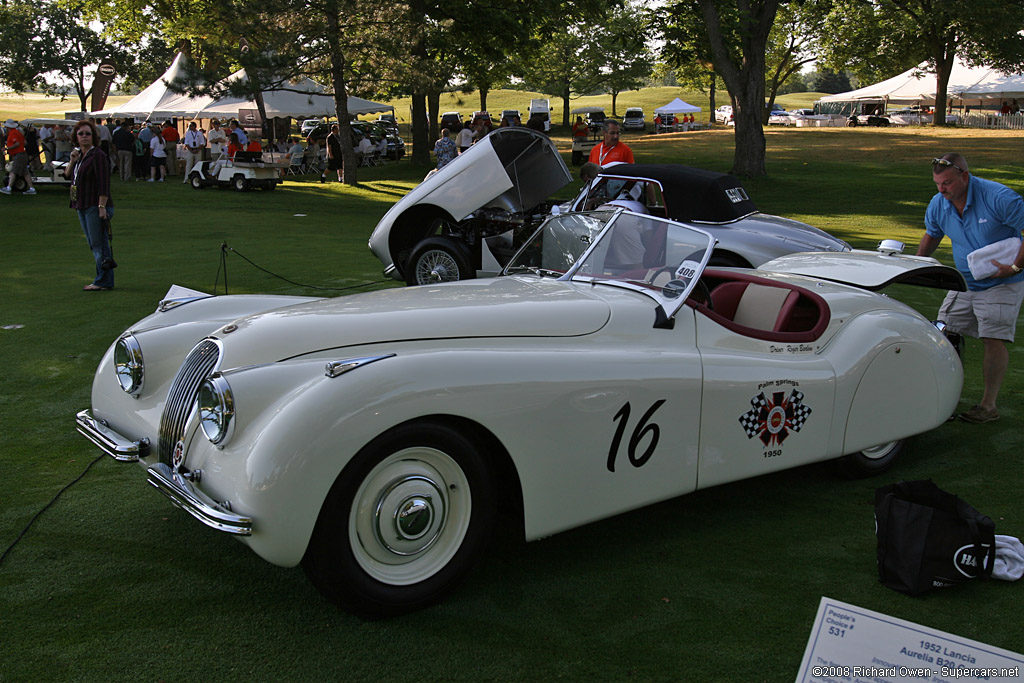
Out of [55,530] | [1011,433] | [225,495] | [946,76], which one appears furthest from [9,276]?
[946,76]

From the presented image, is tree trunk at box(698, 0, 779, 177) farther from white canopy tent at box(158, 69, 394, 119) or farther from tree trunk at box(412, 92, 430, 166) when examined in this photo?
white canopy tent at box(158, 69, 394, 119)

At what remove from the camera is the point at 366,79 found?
23094 millimetres

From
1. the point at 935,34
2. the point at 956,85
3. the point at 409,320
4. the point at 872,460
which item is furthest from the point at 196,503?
the point at 956,85

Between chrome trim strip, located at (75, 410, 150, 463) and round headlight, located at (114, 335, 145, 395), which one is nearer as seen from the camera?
chrome trim strip, located at (75, 410, 150, 463)

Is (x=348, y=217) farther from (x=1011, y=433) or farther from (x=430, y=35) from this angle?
(x=1011, y=433)

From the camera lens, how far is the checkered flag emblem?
13.3ft

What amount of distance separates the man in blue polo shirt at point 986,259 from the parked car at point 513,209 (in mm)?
3479

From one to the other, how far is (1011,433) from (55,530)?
572cm

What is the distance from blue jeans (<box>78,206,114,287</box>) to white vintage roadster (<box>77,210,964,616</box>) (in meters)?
5.50

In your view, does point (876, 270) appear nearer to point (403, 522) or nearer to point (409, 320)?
point (409, 320)

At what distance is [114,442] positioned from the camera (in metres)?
3.78

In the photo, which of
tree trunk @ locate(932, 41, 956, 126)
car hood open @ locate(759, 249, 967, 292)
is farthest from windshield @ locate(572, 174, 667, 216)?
tree trunk @ locate(932, 41, 956, 126)

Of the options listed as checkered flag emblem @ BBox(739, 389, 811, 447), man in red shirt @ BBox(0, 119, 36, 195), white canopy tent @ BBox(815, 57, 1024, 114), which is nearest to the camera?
checkered flag emblem @ BBox(739, 389, 811, 447)

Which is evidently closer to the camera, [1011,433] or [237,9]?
[1011,433]
